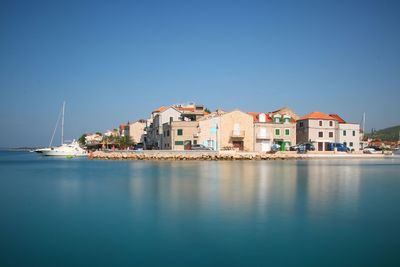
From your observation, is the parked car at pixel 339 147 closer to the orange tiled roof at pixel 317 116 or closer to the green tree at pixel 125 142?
the orange tiled roof at pixel 317 116

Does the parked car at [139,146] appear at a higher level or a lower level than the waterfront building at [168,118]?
lower

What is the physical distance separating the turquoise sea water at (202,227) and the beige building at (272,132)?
33.4 metres

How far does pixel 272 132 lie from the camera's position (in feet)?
179

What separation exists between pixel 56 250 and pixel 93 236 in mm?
1426

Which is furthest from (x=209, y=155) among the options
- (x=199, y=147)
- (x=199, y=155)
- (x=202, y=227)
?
(x=202, y=227)

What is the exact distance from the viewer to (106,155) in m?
Answer: 57.6

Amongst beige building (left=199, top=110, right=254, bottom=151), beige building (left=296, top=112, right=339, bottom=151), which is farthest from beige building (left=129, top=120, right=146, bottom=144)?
beige building (left=296, top=112, right=339, bottom=151)

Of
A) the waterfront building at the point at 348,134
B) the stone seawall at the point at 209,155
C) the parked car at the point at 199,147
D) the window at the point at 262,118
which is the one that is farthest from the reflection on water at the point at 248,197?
the waterfront building at the point at 348,134

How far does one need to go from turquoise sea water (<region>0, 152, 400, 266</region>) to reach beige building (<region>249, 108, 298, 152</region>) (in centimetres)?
3340

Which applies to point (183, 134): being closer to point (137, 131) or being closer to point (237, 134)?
point (237, 134)

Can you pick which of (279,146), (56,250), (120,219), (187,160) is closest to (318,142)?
(279,146)

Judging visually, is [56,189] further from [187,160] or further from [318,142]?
[318,142]

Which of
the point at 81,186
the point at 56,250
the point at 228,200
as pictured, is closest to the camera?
the point at 56,250

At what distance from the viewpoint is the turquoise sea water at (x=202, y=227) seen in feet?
29.2
